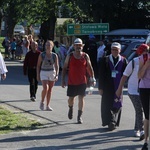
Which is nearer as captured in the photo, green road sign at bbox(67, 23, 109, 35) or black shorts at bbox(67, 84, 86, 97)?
black shorts at bbox(67, 84, 86, 97)

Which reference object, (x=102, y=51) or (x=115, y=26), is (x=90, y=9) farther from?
(x=102, y=51)

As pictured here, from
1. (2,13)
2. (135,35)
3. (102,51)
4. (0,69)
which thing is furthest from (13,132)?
(2,13)

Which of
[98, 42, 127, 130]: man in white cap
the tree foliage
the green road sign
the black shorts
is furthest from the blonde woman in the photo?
the tree foliage

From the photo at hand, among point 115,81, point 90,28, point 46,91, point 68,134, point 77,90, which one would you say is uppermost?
point 90,28

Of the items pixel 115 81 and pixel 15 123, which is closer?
pixel 115 81

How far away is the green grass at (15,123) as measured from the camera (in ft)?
33.9

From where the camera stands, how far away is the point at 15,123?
1078 cm

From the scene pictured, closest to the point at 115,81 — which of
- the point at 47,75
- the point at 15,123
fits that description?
the point at 15,123

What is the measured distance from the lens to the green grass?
33.9 feet

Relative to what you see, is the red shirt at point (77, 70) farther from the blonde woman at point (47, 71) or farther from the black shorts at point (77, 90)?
the blonde woman at point (47, 71)

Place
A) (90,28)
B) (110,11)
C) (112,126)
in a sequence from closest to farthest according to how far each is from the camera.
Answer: (112,126)
(90,28)
(110,11)

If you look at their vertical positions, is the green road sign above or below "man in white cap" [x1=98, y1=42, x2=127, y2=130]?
above

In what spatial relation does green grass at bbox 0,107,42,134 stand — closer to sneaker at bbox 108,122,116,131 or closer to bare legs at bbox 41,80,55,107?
bare legs at bbox 41,80,55,107

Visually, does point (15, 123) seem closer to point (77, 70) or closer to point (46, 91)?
point (77, 70)
